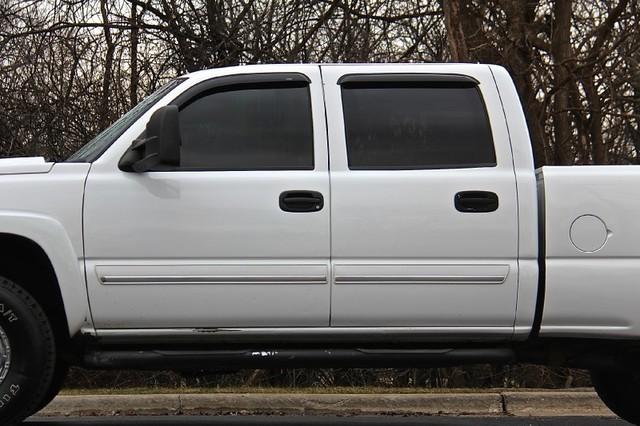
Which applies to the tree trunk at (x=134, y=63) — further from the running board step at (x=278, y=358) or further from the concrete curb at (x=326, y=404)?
the running board step at (x=278, y=358)

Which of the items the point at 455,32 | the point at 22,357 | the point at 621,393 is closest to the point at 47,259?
the point at 22,357

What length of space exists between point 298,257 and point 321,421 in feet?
7.02

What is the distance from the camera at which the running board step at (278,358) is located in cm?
447

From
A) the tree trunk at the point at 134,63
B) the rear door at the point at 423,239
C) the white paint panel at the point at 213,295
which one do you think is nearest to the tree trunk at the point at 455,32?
the tree trunk at the point at 134,63

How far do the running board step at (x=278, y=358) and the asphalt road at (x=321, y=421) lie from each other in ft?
4.97

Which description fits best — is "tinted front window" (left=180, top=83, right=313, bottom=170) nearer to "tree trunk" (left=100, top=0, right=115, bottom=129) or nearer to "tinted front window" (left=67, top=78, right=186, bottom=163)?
"tinted front window" (left=67, top=78, right=186, bottom=163)

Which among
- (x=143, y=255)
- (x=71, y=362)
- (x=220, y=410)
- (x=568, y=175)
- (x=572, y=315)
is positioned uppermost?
(x=568, y=175)

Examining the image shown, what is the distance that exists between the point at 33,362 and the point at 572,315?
2768 millimetres

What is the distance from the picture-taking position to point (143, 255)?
4406 mm

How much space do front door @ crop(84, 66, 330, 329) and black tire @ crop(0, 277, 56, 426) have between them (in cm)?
30

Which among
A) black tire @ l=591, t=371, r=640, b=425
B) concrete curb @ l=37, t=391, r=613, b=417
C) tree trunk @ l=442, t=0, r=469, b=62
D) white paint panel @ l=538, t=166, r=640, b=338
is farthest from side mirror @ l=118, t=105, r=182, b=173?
tree trunk @ l=442, t=0, r=469, b=62

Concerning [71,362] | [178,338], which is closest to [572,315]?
[178,338]

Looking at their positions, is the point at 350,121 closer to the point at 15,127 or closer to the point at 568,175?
the point at 568,175

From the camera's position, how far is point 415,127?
4719 mm
